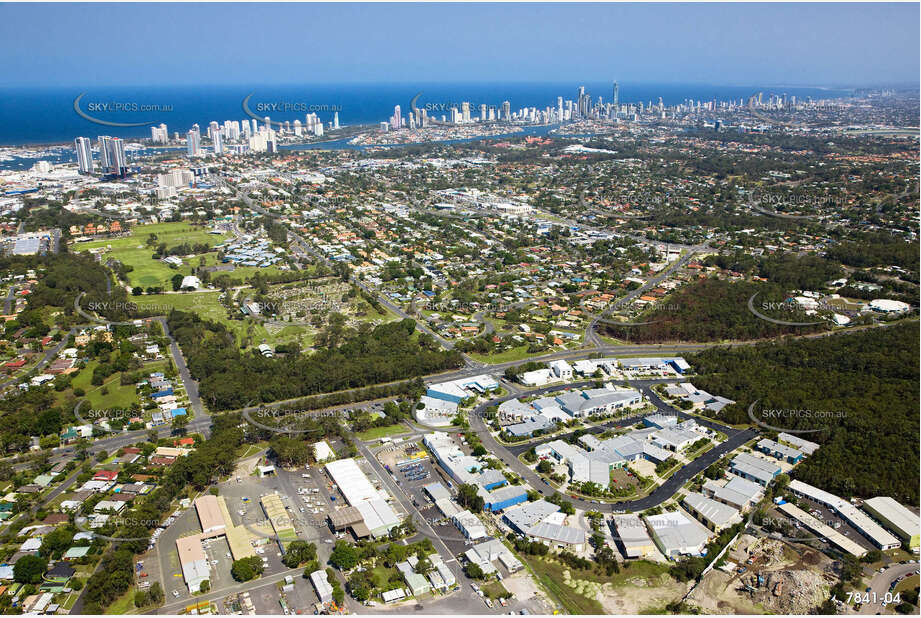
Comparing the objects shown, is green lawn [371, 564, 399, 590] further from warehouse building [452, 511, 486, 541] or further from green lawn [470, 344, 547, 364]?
green lawn [470, 344, 547, 364]

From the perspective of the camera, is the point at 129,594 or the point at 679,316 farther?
the point at 679,316

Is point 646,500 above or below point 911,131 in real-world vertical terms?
below

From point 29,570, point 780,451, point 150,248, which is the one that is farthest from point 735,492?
point 150,248

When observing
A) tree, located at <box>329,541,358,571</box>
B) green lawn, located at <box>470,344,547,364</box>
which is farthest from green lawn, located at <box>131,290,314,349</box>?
tree, located at <box>329,541,358,571</box>

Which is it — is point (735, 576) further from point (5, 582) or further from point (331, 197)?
point (331, 197)

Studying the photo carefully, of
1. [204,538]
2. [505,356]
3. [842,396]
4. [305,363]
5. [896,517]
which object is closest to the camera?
[204,538]

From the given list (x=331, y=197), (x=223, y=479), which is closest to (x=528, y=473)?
(x=223, y=479)

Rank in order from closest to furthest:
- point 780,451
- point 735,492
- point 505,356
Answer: point 735,492 → point 780,451 → point 505,356

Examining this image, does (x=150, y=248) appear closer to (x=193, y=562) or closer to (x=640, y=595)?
(x=193, y=562)
